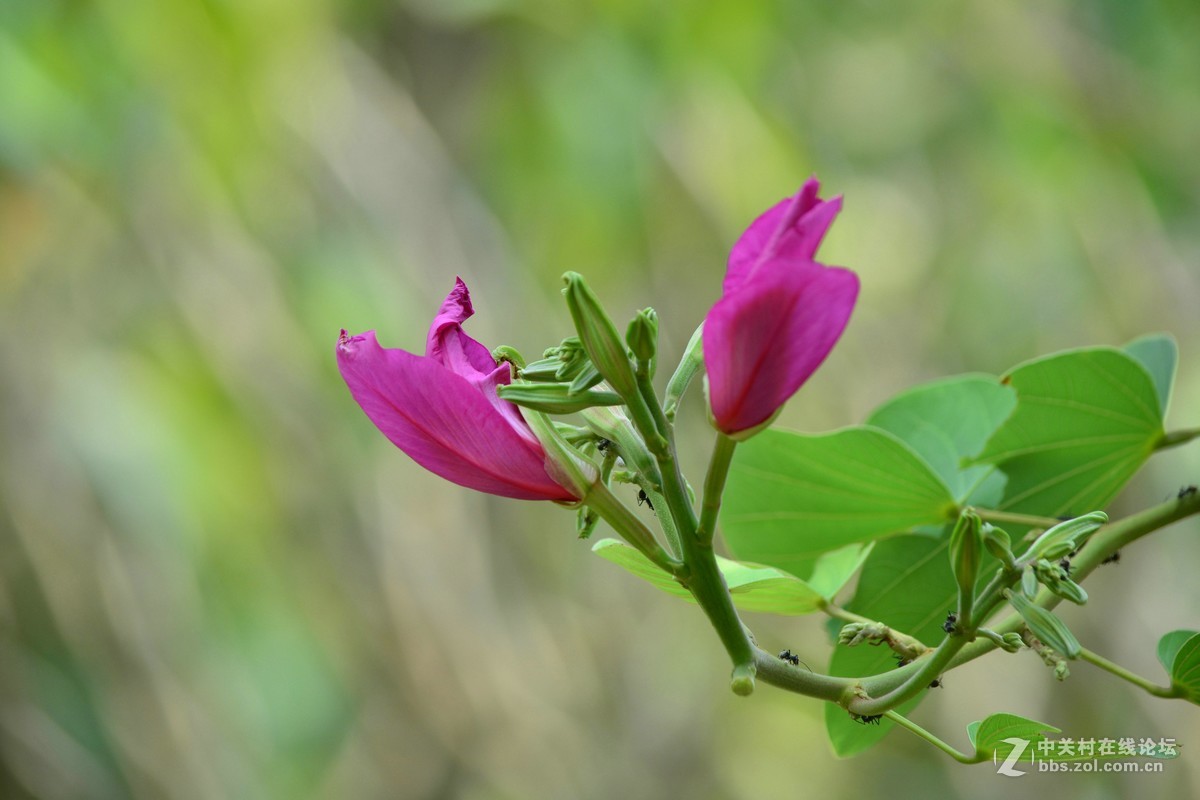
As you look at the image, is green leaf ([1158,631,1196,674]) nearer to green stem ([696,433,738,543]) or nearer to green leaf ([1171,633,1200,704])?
green leaf ([1171,633,1200,704])

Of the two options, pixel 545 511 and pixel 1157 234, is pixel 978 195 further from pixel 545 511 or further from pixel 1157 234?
pixel 545 511

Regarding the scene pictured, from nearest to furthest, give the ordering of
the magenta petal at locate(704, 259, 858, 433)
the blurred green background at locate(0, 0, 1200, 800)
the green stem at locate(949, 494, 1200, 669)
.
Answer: the magenta petal at locate(704, 259, 858, 433)
the green stem at locate(949, 494, 1200, 669)
the blurred green background at locate(0, 0, 1200, 800)

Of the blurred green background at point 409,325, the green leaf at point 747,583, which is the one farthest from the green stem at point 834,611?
the blurred green background at point 409,325

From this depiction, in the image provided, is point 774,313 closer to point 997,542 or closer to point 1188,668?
point 997,542

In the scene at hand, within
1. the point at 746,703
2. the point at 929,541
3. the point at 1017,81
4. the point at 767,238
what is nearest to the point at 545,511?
the point at 746,703

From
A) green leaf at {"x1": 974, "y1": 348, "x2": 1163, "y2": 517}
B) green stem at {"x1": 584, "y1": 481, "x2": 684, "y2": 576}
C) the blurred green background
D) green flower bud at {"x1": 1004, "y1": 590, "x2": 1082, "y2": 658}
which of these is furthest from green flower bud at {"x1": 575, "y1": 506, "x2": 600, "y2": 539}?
the blurred green background
